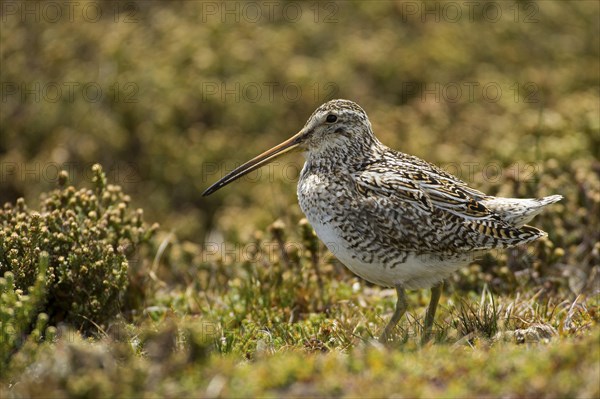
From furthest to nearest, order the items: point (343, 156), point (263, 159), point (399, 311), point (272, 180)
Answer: point (272, 180) < point (263, 159) < point (343, 156) < point (399, 311)

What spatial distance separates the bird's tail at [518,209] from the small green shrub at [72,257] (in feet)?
9.47

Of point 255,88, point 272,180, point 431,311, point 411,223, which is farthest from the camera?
point 255,88

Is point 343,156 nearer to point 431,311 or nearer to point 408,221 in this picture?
point 408,221

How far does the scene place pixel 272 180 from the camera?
1096cm

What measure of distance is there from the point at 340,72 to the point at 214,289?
5155mm

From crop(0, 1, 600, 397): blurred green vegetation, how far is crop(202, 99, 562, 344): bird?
0.44 meters

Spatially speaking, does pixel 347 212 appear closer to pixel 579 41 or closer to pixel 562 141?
pixel 562 141

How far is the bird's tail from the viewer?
20.3 ft

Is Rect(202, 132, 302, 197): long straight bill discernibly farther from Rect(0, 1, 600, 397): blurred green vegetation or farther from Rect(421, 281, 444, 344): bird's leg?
Rect(421, 281, 444, 344): bird's leg

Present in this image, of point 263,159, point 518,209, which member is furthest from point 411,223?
point 263,159

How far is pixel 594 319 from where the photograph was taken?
20.4 feet

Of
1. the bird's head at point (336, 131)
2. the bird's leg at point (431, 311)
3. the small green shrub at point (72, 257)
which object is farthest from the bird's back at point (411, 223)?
the small green shrub at point (72, 257)

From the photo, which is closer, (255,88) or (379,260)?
(379,260)

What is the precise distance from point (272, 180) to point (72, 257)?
453 cm
